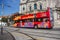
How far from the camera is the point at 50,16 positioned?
120 feet

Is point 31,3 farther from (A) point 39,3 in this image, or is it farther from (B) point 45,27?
(B) point 45,27

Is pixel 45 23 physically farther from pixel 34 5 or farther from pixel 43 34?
pixel 34 5

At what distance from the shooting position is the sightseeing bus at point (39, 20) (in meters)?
36.7

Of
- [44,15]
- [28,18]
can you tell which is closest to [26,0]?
[28,18]

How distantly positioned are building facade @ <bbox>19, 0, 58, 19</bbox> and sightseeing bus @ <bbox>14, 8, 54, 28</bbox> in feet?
64.7

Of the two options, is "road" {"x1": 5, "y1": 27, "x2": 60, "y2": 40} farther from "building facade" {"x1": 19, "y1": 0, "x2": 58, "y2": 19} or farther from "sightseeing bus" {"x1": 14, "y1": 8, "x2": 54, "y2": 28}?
"building facade" {"x1": 19, "y1": 0, "x2": 58, "y2": 19}

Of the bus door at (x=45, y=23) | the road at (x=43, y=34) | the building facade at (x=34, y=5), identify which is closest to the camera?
the road at (x=43, y=34)

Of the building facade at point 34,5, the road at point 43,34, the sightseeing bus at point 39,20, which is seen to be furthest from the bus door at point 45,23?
the building facade at point 34,5

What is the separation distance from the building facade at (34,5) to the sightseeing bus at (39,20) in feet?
64.7

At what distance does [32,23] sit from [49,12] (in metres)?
6.32

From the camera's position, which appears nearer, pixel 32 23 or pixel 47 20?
pixel 47 20

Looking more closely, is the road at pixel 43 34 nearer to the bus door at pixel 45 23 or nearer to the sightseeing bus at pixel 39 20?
the bus door at pixel 45 23

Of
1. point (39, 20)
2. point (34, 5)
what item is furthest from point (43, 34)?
point (34, 5)

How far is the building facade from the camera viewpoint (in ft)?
212
